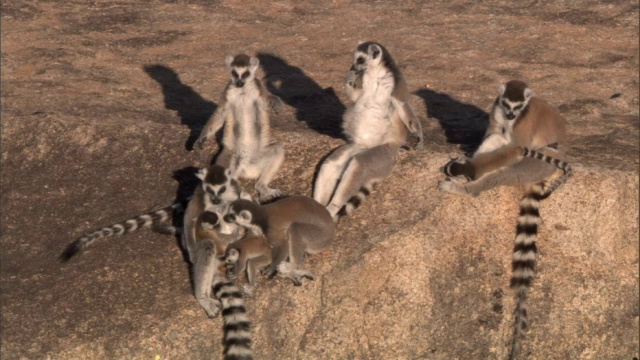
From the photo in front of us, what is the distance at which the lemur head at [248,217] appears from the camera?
9914 mm

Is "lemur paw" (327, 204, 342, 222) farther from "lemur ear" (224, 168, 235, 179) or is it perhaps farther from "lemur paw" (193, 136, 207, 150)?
"lemur paw" (193, 136, 207, 150)

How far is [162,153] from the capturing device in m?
12.2

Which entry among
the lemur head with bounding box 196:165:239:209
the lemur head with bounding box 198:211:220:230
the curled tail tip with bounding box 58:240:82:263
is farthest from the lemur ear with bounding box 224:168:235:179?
the curled tail tip with bounding box 58:240:82:263

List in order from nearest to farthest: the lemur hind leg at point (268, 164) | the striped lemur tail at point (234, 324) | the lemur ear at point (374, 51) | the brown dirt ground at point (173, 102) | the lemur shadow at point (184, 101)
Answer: the striped lemur tail at point (234, 324)
the brown dirt ground at point (173, 102)
the lemur hind leg at point (268, 164)
the lemur ear at point (374, 51)
the lemur shadow at point (184, 101)

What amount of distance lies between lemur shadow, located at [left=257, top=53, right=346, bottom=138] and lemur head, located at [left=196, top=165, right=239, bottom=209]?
2228 mm

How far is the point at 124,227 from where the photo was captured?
10.9 m

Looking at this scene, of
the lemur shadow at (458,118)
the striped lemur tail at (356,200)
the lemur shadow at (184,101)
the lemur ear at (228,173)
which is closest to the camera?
the lemur ear at (228,173)

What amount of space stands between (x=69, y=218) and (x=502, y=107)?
4.36 m

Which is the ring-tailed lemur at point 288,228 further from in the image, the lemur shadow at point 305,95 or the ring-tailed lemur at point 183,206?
the lemur shadow at point 305,95

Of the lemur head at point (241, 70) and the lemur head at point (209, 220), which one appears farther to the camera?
the lemur head at point (241, 70)

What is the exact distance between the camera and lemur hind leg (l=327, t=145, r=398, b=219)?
35.4ft

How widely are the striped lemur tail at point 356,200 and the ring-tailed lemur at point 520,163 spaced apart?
2.23 ft

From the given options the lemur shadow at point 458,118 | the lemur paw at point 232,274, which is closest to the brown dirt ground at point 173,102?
the lemur shadow at point 458,118

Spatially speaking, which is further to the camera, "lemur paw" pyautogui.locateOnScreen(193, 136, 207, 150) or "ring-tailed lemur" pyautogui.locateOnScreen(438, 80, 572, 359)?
"lemur paw" pyautogui.locateOnScreen(193, 136, 207, 150)
